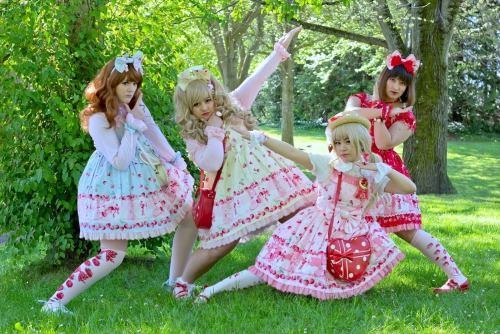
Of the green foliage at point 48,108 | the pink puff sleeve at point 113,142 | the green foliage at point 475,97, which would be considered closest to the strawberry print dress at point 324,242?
the pink puff sleeve at point 113,142

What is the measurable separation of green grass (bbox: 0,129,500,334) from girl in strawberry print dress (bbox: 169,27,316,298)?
0.36m

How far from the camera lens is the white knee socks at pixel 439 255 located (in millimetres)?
4338

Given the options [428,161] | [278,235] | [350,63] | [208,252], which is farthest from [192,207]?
[350,63]

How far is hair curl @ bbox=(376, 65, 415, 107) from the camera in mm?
4543

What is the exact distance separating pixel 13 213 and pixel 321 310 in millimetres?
2706

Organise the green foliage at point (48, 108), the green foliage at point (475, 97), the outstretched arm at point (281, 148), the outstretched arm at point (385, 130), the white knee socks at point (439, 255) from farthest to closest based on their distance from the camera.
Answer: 1. the green foliage at point (475, 97)
2. the green foliage at point (48, 108)
3. the outstretched arm at point (385, 130)
4. the white knee socks at point (439, 255)
5. the outstretched arm at point (281, 148)

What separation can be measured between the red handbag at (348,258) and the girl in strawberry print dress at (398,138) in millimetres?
533

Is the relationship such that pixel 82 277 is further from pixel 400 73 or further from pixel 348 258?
pixel 400 73

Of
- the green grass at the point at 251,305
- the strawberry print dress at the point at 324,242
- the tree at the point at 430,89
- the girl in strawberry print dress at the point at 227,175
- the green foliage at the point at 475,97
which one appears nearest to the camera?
the green grass at the point at 251,305

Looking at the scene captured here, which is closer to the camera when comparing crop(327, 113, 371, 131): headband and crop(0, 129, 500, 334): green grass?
crop(0, 129, 500, 334): green grass

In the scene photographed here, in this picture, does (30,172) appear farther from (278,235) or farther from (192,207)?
(278,235)

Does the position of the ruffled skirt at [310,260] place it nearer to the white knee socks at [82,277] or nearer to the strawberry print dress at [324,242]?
the strawberry print dress at [324,242]

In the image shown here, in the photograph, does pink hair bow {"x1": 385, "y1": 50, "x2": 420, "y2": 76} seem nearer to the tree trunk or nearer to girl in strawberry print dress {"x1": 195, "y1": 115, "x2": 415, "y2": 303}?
girl in strawberry print dress {"x1": 195, "y1": 115, "x2": 415, "y2": 303}

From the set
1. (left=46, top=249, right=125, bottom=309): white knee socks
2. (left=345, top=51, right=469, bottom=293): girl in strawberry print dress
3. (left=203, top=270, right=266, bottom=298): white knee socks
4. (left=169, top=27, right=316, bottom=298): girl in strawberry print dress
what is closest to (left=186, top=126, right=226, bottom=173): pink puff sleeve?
(left=169, top=27, right=316, bottom=298): girl in strawberry print dress
